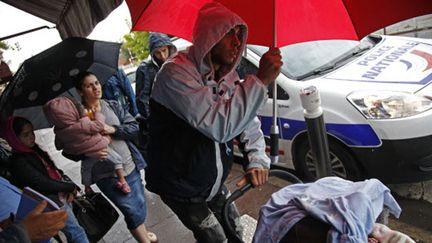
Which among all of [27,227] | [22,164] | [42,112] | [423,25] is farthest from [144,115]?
[423,25]

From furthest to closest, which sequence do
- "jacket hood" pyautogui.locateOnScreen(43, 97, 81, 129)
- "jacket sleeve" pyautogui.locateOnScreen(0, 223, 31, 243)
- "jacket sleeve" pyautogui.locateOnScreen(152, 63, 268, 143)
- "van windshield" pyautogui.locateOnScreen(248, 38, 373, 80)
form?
"van windshield" pyautogui.locateOnScreen(248, 38, 373, 80), "jacket hood" pyautogui.locateOnScreen(43, 97, 81, 129), "jacket sleeve" pyautogui.locateOnScreen(152, 63, 268, 143), "jacket sleeve" pyautogui.locateOnScreen(0, 223, 31, 243)

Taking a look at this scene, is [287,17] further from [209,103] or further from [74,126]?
[74,126]

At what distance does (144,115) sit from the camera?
13.0ft

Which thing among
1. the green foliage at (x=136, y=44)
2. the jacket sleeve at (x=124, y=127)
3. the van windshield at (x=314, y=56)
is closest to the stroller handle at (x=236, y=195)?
the jacket sleeve at (x=124, y=127)

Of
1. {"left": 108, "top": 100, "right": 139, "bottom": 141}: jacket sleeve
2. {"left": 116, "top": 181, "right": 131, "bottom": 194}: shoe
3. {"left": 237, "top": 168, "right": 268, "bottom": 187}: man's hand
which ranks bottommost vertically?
{"left": 116, "top": 181, "right": 131, "bottom": 194}: shoe

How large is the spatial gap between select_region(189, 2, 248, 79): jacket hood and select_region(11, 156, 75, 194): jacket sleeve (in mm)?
1441

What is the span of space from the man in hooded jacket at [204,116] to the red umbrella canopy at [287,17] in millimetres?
185

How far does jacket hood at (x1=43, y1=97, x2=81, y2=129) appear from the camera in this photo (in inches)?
101

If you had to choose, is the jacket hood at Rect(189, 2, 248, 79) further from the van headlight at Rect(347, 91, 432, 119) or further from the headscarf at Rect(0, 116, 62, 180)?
the van headlight at Rect(347, 91, 432, 119)

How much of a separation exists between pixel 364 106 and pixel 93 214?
259 cm

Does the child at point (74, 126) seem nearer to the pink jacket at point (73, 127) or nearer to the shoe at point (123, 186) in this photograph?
the pink jacket at point (73, 127)

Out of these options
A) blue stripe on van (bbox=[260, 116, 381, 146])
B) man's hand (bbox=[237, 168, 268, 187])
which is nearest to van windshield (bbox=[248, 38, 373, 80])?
blue stripe on van (bbox=[260, 116, 381, 146])

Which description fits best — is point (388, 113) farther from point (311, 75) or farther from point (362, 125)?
point (311, 75)

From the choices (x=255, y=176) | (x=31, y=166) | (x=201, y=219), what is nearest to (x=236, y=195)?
(x=255, y=176)
